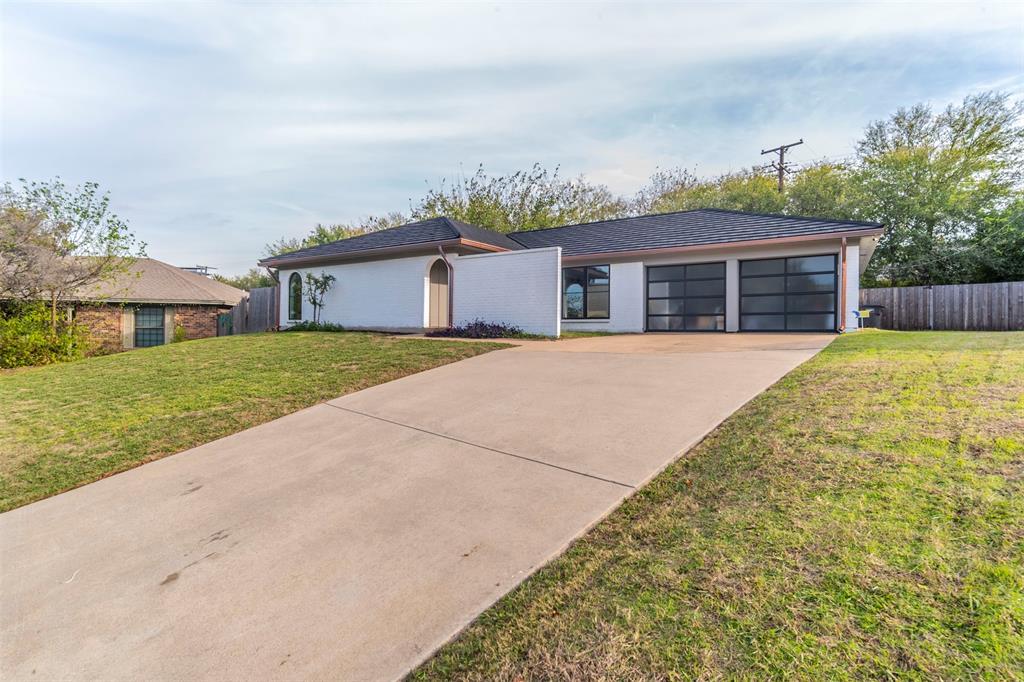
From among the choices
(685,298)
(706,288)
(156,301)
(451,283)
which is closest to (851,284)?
(706,288)

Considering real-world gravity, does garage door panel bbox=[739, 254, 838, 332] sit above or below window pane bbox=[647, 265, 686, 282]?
below

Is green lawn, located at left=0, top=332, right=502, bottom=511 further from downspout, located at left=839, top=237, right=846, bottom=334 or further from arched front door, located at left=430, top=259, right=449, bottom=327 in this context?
downspout, located at left=839, top=237, right=846, bottom=334

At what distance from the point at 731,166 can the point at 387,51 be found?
984 inches

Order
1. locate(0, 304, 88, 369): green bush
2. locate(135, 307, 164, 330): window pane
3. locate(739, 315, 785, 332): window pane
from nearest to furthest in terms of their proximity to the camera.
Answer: locate(0, 304, 88, 369): green bush
locate(739, 315, 785, 332): window pane
locate(135, 307, 164, 330): window pane

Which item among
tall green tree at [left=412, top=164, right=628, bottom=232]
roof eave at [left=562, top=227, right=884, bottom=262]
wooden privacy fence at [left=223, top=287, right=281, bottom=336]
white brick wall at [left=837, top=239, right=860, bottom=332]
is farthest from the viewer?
tall green tree at [left=412, top=164, right=628, bottom=232]

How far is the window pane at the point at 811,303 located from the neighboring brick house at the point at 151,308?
69.6ft

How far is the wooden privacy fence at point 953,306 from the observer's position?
1412 cm

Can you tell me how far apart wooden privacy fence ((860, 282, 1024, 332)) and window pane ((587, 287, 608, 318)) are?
9.32 meters

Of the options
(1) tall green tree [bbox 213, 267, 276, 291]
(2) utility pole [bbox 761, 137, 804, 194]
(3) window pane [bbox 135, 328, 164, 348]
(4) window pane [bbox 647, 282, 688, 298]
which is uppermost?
(2) utility pole [bbox 761, 137, 804, 194]

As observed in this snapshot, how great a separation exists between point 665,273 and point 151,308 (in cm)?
1966

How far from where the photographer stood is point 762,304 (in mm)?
13547

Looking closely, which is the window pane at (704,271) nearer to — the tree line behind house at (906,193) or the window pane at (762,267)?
the window pane at (762,267)

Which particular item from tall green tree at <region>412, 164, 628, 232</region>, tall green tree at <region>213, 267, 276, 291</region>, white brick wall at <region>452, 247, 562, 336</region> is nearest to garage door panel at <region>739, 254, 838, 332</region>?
white brick wall at <region>452, 247, 562, 336</region>

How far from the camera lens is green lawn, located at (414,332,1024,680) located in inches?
59.2
